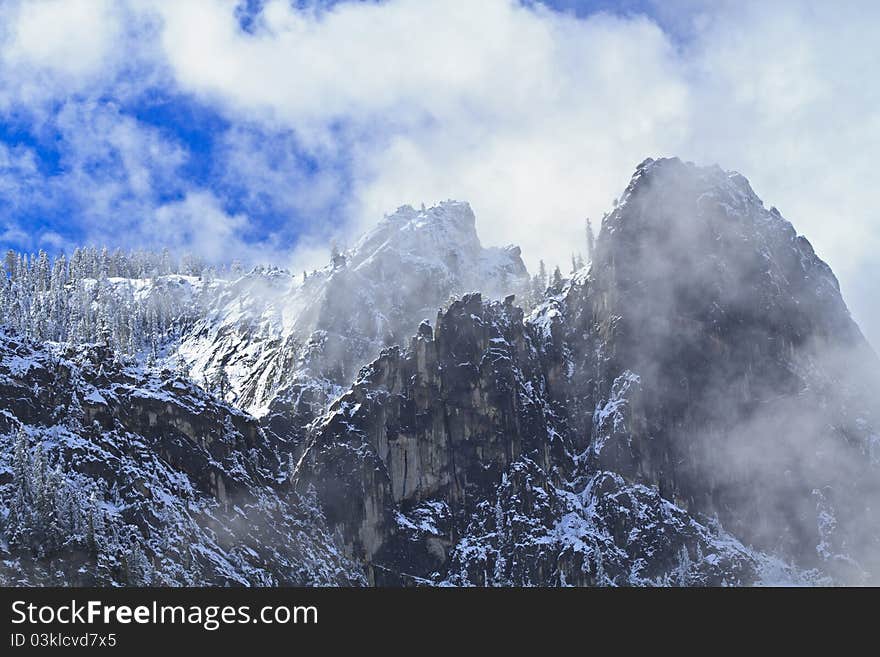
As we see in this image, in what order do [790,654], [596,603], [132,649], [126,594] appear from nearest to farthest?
[790,654] < [132,649] < [596,603] < [126,594]

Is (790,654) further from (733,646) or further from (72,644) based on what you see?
(72,644)

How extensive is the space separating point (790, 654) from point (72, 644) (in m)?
46.1

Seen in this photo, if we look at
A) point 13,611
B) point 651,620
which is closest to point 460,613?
point 651,620

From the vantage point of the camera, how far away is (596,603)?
96.1 m

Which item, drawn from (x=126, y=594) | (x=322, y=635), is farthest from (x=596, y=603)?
(x=126, y=594)

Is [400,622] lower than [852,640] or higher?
higher

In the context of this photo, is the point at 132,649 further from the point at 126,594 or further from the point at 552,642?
the point at 552,642

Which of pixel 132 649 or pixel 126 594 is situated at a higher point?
pixel 126 594

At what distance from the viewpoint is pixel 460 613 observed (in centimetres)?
9356

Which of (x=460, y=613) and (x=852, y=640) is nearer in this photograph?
(x=852, y=640)

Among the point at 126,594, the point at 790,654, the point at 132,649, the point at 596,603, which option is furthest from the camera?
the point at 126,594

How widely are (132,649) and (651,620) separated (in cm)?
3345

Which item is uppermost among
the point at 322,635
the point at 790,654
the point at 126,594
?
the point at 126,594

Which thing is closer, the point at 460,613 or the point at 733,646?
the point at 733,646
